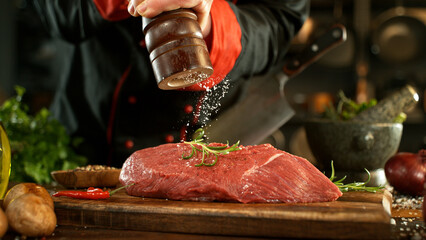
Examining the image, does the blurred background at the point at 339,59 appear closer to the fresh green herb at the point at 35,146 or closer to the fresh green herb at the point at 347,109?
the fresh green herb at the point at 347,109

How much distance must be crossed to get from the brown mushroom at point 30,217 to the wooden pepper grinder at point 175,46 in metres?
0.48

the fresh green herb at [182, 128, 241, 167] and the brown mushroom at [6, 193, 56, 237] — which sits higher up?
the fresh green herb at [182, 128, 241, 167]

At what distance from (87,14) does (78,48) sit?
0.49 metres

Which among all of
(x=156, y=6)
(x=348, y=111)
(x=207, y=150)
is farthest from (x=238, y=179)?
(x=348, y=111)

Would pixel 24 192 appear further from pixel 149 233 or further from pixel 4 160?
pixel 149 233

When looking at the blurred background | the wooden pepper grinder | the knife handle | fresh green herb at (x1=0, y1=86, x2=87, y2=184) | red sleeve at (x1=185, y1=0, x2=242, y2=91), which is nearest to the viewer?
the wooden pepper grinder

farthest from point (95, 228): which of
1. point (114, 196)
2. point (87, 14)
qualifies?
point (87, 14)

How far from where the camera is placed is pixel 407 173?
180 centimetres

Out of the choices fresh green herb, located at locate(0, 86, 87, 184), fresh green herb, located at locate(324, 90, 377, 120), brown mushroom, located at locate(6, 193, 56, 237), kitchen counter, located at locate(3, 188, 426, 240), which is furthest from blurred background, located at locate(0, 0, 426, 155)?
brown mushroom, located at locate(6, 193, 56, 237)

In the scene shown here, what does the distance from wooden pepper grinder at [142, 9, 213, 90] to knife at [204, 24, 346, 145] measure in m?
1.13

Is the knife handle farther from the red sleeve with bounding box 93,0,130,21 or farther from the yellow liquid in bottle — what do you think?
the yellow liquid in bottle

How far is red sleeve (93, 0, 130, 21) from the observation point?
189 centimetres

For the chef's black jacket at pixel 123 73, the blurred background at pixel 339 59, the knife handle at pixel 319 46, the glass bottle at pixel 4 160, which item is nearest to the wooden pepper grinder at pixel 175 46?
the glass bottle at pixel 4 160

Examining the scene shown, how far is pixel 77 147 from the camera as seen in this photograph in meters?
2.51
